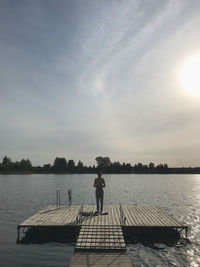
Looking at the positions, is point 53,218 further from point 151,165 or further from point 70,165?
point 151,165

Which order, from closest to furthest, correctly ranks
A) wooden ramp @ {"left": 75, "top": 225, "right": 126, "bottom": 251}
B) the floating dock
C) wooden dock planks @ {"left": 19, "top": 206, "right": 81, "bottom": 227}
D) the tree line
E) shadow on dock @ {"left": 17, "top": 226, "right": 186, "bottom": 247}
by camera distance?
the floating dock, wooden ramp @ {"left": 75, "top": 225, "right": 126, "bottom": 251}, shadow on dock @ {"left": 17, "top": 226, "right": 186, "bottom": 247}, wooden dock planks @ {"left": 19, "top": 206, "right": 81, "bottom": 227}, the tree line

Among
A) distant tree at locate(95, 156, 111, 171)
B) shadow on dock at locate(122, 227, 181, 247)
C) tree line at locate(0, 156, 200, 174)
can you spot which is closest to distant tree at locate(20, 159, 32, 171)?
tree line at locate(0, 156, 200, 174)

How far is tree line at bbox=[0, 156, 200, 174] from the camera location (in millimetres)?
161500

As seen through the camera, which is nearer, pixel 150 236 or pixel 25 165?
pixel 150 236

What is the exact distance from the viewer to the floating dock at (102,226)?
10.6 metres

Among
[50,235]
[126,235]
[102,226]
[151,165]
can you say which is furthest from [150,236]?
[151,165]

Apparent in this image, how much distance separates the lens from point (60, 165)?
165375 millimetres

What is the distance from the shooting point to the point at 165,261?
12.5 metres

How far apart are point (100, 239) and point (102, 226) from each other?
77.7 inches

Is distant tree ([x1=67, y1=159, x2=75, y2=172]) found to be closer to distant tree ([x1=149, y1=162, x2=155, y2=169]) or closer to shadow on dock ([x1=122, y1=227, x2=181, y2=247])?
distant tree ([x1=149, y1=162, x2=155, y2=169])

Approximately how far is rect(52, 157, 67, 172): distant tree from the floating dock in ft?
479

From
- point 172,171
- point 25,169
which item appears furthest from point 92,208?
point 172,171

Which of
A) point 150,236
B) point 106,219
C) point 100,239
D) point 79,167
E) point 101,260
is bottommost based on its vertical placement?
point 150,236

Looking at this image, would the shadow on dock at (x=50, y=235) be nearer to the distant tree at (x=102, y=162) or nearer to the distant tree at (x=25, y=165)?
the distant tree at (x=25, y=165)
